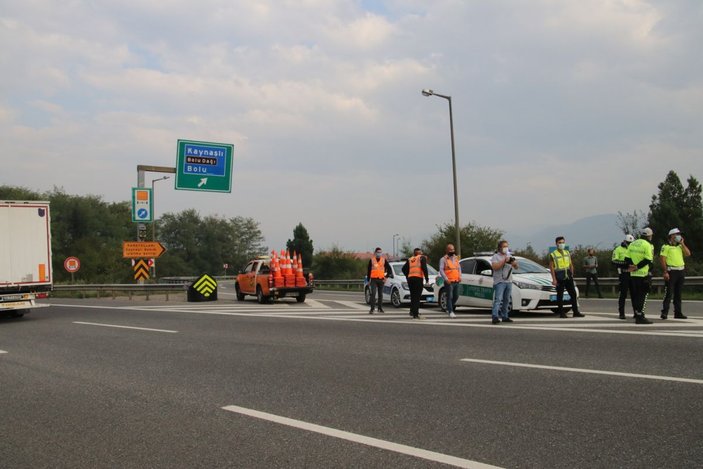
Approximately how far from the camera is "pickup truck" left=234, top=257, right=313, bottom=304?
22609 millimetres

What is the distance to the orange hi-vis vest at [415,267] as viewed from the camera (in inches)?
595

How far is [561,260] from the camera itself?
14.0 meters

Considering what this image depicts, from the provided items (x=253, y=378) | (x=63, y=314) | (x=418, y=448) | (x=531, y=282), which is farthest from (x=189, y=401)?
(x=63, y=314)

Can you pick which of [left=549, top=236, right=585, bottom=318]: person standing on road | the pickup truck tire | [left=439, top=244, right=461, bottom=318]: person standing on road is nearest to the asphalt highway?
[left=549, top=236, right=585, bottom=318]: person standing on road

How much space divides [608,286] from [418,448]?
24.2 metres

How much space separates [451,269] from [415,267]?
0.85 metres

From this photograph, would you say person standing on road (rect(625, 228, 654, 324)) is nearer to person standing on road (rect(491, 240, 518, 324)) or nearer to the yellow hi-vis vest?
the yellow hi-vis vest

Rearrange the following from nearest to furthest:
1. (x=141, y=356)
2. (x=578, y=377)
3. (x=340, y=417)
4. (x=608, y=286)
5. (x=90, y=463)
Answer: (x=90, y=463) → (x=340, y=417) → (x=578, y=377) → (x=141, y=356) → (x=608, y=286)

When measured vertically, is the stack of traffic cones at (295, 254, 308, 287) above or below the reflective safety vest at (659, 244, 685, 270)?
below

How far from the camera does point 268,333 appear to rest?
12.3 m

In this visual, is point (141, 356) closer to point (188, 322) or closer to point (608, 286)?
point (188, 322)

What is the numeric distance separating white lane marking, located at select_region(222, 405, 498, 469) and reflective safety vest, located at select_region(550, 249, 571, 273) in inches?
385

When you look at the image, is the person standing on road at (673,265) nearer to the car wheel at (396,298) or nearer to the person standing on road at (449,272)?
the person standing on road at (449,272)

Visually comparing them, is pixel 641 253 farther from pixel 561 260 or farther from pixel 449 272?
pixel 449 272
